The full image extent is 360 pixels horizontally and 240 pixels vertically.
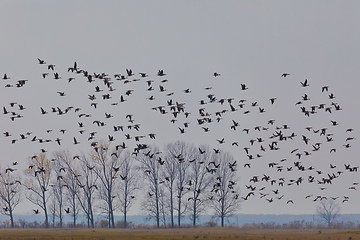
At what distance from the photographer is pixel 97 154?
102m

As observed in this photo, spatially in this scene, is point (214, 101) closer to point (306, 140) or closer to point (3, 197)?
point (306, 140)

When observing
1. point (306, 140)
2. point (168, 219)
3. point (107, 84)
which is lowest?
point (168, 219)

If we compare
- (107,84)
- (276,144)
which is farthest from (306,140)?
(107,84)

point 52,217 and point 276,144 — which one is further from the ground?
point 276,144

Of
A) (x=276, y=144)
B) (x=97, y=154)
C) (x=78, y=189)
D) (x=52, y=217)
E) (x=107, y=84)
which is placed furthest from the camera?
(x=52, y=217)

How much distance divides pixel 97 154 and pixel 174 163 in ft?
40.2

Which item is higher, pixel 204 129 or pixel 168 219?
pixel 204 129

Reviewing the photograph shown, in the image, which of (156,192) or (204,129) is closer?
(204,129)

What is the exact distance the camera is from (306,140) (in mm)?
60562

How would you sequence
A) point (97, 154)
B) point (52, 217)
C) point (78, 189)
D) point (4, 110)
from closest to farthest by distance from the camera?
point (4, 110) < point (97, 154) < point (78, 189) < point (52, 217)

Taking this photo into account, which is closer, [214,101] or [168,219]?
[214,101]

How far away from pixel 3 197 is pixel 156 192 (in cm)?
2905

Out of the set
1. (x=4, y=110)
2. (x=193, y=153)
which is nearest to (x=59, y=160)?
(x=193, y=153)

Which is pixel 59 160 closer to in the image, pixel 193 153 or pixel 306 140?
pixel 193 153
